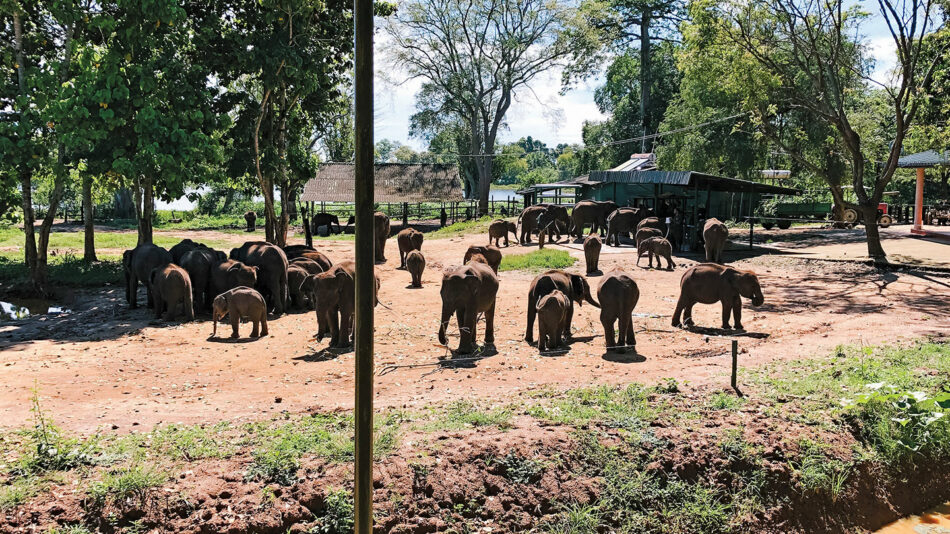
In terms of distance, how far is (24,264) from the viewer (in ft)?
73.1

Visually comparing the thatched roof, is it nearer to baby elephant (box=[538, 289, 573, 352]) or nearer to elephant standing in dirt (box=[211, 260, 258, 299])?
elephant standing in dirt (box=[211, 260, 258, 299])

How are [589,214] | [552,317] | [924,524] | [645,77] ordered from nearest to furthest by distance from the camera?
1. [924,524]
2. [552,317]
3. [589,214]
4. [645,77]

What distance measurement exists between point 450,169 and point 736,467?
40.8m

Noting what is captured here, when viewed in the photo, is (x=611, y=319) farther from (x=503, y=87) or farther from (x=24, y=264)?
(x=503, y=87)

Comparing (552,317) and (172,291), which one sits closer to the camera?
(552,317)

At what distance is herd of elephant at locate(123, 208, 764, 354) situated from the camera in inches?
449

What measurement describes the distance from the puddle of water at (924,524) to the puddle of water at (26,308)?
53.2 feet

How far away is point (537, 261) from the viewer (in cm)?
2242

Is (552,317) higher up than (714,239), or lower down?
lower down

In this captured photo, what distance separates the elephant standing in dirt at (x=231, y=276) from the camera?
14797mm

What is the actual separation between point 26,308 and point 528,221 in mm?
17744

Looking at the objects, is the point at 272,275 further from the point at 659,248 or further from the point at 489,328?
Answer: the point at 659,248

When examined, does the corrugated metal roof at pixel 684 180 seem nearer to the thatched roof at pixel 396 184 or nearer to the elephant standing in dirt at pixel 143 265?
the thatched roof at pixel 396 184

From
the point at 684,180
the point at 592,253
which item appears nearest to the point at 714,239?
the point at 684,180
